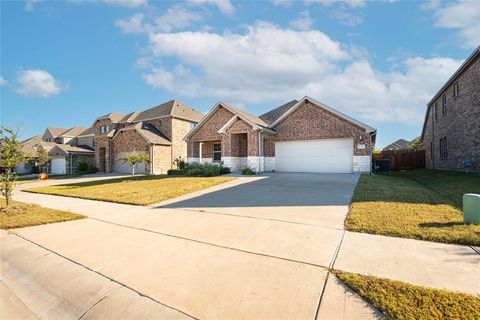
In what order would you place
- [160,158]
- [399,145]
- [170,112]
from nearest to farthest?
1. [160,158]
2. [170,112]
3. [399,145]

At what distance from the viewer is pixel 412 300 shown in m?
2.39

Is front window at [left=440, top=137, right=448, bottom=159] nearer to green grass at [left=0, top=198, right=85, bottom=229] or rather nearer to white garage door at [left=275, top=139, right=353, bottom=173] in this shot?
white garage door at [left=275, top=139, right=353, bottom=173]

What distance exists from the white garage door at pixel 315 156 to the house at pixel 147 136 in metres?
11.7

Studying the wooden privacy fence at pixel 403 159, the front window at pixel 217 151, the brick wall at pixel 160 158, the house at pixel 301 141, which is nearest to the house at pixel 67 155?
the brick wall at pixel 160 158

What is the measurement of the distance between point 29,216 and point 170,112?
2097 centimetres

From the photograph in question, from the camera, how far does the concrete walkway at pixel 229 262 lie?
8.41 feet

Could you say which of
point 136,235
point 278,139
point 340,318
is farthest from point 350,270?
point 278,139

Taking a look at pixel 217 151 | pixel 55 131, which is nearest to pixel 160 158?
pixel 217 151

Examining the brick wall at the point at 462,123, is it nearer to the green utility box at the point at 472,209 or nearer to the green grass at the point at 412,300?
the green utility box at the point at 472,209

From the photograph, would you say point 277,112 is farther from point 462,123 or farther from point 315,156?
point 462,123

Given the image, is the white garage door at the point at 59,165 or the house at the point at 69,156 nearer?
the house at the point at 69,156

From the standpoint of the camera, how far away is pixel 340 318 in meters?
2.26

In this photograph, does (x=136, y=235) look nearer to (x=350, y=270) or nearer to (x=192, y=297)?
(x=192, y=297)

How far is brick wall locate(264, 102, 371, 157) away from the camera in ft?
51.0
